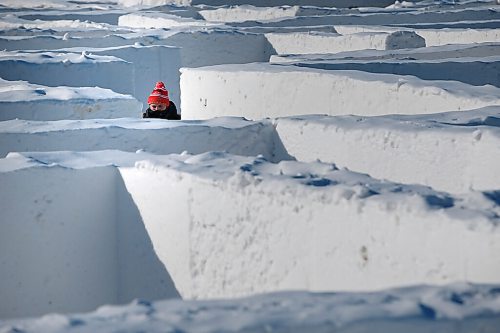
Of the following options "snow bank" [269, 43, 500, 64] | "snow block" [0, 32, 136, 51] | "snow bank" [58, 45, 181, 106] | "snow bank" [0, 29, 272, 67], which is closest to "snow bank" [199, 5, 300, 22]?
"snow bank" [0, 29, 272, 67]

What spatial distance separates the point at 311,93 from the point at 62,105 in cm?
170

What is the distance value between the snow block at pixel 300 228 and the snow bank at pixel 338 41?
20.5 feet

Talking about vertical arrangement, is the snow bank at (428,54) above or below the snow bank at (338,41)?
below

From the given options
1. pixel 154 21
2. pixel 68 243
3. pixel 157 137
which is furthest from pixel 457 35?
pixel 68 243

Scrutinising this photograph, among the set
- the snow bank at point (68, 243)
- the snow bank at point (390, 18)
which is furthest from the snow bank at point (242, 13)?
the snow bank at point (68, 243)

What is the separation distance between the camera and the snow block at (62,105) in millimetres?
7551

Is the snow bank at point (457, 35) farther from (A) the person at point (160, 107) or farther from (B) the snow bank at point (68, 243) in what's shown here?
(B) the snow bank at point (68, 243)

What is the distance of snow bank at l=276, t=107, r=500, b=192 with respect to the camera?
4871mm

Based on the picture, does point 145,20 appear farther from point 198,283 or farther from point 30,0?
point 198,283

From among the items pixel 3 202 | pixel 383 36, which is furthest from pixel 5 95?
pixel 383 36

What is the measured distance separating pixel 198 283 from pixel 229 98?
3925mm

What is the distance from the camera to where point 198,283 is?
4.50 m

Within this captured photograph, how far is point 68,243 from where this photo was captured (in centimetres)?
502

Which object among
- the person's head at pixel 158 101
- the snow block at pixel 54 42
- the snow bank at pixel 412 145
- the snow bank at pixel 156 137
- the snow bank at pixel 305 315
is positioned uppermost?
the snow block at pixel 54 42
